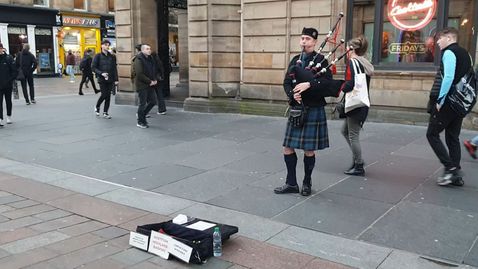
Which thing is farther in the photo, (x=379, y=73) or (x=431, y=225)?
(x=379, y=73)

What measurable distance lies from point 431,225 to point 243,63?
27.9ft

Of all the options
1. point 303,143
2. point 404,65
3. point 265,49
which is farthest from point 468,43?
point 303,143

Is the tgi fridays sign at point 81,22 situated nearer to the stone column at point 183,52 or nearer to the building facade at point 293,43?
the stone column at point 183,52

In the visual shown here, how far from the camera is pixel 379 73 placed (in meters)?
10.7

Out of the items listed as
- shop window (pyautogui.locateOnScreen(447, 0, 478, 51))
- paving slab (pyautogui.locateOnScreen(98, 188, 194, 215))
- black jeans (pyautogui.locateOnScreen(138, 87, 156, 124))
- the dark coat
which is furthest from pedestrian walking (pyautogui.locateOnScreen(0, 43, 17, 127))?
shop window (pyautogui.locateOnScreen(447, 0, 478, 51))

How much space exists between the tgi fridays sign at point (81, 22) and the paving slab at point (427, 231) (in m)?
35.3

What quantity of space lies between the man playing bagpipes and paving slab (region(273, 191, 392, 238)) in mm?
485

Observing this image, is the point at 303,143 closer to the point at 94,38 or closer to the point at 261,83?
the point at 261,83

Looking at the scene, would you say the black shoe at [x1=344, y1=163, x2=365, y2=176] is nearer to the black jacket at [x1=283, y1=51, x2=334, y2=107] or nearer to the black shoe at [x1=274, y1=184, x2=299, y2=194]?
the black shoe at [x1=274, y1=184, x2=299, y2=194]

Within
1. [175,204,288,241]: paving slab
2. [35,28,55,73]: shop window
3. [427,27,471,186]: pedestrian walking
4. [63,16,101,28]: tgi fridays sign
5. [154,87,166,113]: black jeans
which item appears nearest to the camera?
[175,204,288,241]: paving slab

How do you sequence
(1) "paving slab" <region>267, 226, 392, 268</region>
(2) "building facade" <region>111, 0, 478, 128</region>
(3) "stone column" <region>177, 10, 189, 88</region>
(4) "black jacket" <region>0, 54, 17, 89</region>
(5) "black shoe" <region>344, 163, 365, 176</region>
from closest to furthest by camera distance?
1. (1) "paving slab" <region>267, 226, 392, 268</region>
2. (5) "black shoe" <region>344, 163, 365, 176</region>
3. (2) "building facade" <region>111, 0, 478, 128</region>
4. (4) "black jacket" <region>0, 54, 17, 89</region>
5. (3) "stone column" <region>177, 10, 189, 88</region>

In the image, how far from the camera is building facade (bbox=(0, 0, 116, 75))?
32156mm

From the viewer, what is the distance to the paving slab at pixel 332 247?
4.01 m

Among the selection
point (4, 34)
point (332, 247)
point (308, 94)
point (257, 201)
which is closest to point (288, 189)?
point (257, 201)
